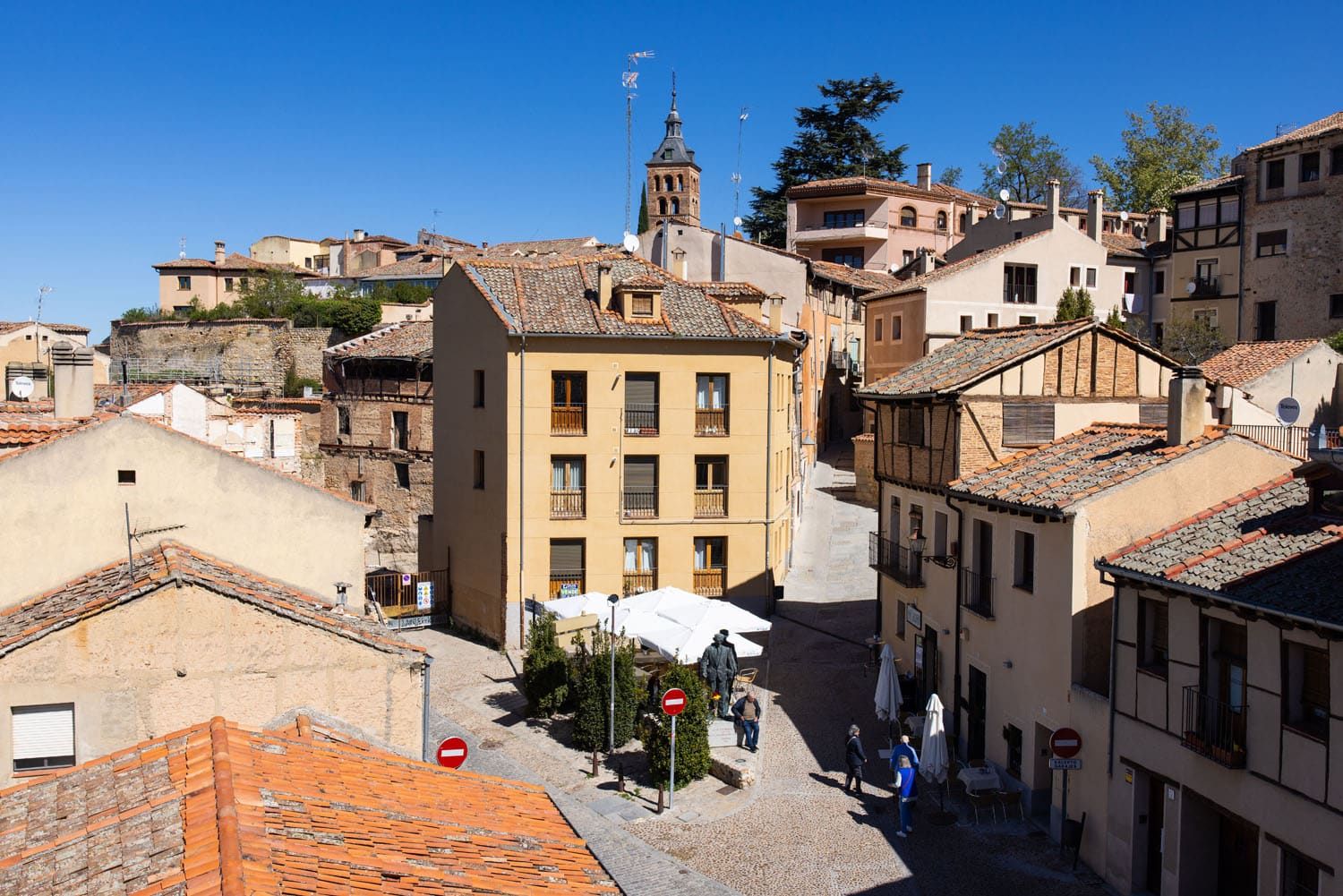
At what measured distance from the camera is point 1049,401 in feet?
75.3

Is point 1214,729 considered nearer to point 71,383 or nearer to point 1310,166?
point 71,383

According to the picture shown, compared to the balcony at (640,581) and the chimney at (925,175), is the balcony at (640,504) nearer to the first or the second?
the balcony at (640,581)

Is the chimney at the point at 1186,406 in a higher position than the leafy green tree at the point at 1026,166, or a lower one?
lower

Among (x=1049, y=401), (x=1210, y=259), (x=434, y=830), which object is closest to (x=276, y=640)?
(x=434, y=830)

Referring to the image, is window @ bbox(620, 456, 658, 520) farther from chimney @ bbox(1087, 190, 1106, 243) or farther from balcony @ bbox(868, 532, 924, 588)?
chimney @ bbox(1087, 190, 1106, 243)

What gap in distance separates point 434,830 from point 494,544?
21.9 metres

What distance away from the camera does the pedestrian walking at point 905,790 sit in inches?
725

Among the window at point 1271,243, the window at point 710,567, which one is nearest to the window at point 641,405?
the window at point 710,567

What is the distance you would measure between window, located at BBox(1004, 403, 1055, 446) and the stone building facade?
31.2 meters

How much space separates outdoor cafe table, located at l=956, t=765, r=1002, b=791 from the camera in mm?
19125

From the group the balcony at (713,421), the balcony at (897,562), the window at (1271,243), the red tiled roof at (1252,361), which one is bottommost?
the balcony at (897,562)

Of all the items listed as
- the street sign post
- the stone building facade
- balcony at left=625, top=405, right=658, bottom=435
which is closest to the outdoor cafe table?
the street sign post

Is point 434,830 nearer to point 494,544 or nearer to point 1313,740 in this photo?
point 1313,740

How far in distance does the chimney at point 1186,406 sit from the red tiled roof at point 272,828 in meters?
12.5
